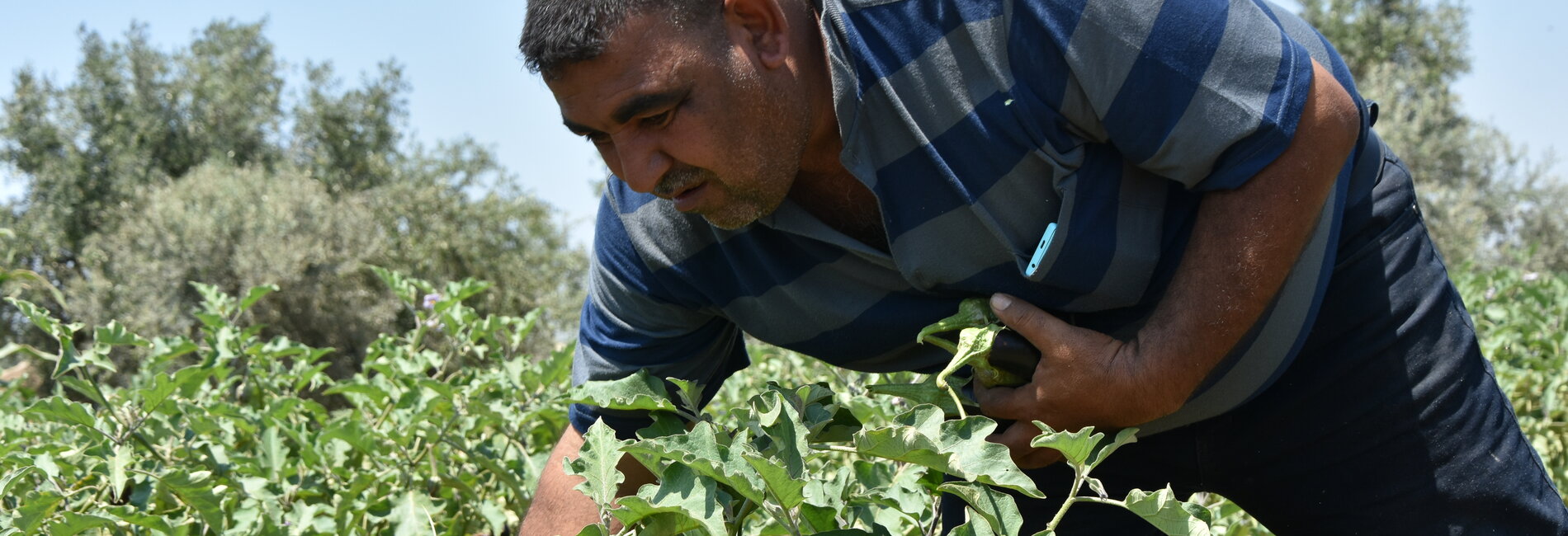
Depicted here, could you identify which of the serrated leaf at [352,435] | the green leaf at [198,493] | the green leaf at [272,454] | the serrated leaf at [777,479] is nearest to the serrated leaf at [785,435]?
the serrated leaf at [777,479]

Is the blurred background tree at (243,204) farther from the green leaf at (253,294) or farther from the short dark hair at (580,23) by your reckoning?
the short dark hair at (580,23)

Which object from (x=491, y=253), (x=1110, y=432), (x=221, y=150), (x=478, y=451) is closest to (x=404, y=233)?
(x=491, y=253)

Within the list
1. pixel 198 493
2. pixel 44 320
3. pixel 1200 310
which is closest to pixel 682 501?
pixel 1200 310

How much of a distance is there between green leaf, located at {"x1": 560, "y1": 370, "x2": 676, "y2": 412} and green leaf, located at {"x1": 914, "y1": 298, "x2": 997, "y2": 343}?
15.7 inches

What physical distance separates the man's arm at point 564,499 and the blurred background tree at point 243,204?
390 inches

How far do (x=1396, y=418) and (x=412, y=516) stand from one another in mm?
1721

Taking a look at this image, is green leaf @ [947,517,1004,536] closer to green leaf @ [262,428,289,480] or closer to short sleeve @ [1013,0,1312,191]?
short sleeve @ [1013,0,1312,191]

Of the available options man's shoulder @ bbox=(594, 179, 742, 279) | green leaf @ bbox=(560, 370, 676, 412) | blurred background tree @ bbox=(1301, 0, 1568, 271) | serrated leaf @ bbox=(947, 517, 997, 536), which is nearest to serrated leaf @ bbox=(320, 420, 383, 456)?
man's shoulder @ bbox=(594, 179, 742, 279)

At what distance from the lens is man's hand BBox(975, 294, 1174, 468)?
178cm

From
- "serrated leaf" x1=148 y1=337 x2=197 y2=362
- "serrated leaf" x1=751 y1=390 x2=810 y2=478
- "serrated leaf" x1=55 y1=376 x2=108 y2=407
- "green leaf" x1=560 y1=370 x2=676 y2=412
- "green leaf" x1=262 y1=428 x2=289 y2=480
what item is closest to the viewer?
"serrated leaf" x1=751 y1=390 x2=810 y2=478

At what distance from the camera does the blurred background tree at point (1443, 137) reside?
49.5 ft

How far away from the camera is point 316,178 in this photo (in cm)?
Result: 1491

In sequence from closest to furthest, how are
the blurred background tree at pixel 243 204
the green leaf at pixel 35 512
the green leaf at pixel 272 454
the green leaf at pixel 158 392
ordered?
the green leaf at pixel 35 512, the green leaf at pixel 158 392, the green leaf at pixel 272 454, the blurred background tree at pixel 243 204

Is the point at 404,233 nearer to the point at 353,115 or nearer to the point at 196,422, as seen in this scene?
the point at 353,115
